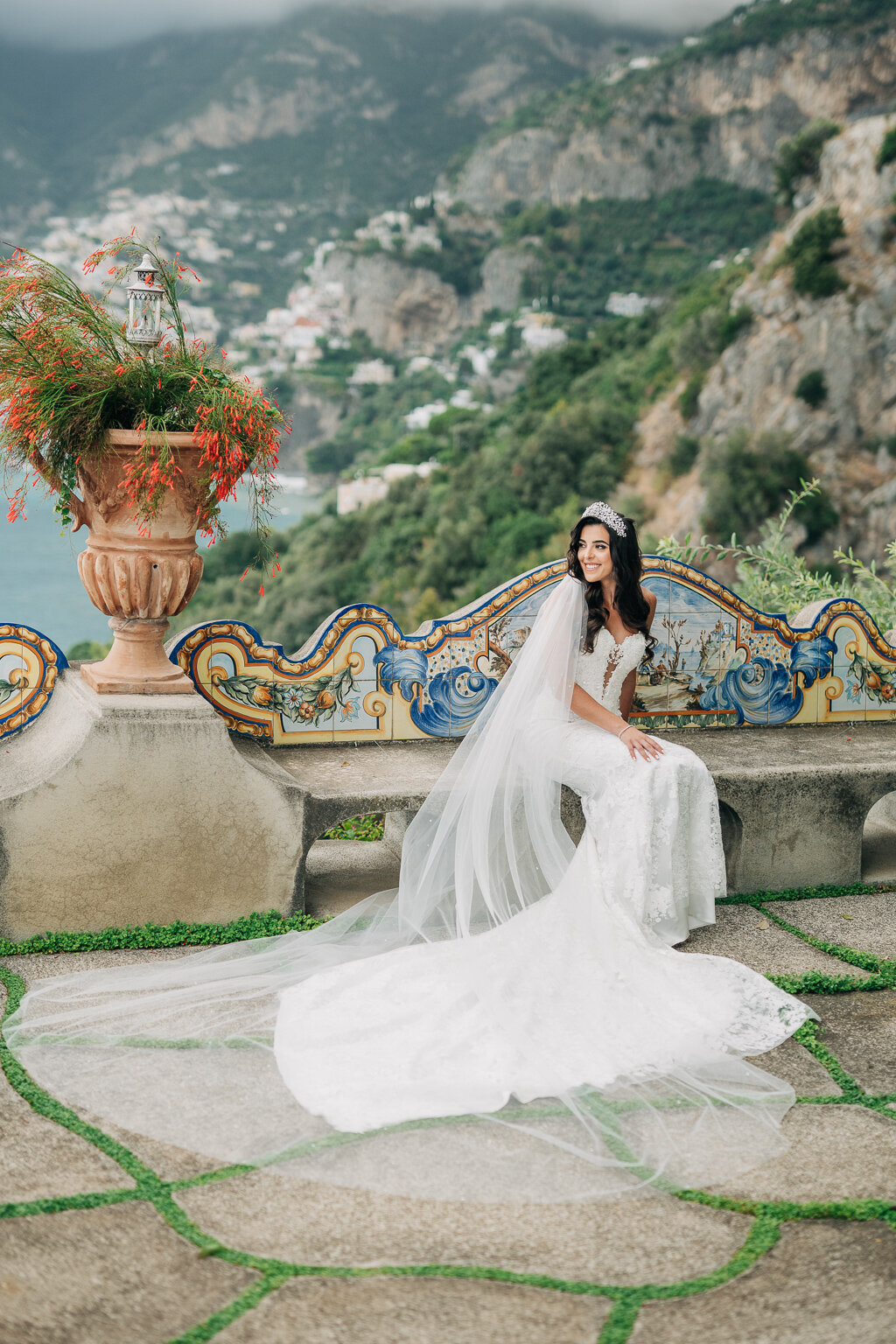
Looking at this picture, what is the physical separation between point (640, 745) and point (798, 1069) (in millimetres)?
1224

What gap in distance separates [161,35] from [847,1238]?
149 metres

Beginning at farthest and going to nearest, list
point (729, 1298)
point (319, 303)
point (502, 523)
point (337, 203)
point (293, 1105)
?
point (337, 203) → point (319, 303) → point (502, 523) → point (293, 1105) → point (729, 1298)

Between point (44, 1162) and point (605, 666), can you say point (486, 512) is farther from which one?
point (44, 1162)

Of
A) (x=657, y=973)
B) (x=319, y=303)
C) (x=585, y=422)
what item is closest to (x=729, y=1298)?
(x=657, y=973)

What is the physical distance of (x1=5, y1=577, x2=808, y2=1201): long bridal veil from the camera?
278 cm

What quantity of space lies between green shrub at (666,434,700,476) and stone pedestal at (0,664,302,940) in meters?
38.8

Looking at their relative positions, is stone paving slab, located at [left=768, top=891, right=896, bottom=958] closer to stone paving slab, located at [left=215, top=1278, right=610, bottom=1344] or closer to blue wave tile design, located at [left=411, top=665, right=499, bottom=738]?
blue wave tile design, located at [left=411, top=665, right=499, bottom=738]

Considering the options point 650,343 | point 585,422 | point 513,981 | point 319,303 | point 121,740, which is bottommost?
point 513,981

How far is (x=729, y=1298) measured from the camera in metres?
2.28

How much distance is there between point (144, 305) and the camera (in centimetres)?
410

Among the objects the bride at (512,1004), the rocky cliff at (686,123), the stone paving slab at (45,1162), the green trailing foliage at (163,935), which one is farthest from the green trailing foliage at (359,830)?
the rocky cliff at (686,123)

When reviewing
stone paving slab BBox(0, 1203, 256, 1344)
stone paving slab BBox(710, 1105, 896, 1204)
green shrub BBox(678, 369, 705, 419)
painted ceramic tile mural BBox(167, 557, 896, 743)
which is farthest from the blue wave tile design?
green shrub BBox(678, 369, 705, 419)

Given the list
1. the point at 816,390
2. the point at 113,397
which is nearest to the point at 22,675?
the point at 113,397

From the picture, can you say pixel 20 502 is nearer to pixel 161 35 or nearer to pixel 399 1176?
pixel 399 1176
